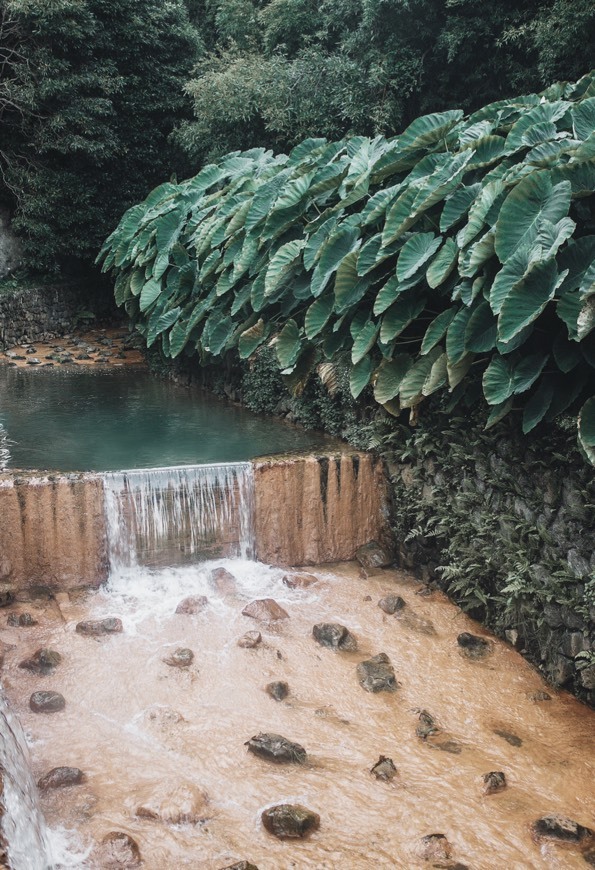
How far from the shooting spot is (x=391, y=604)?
6660 mm

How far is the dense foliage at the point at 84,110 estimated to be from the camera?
1395 cm

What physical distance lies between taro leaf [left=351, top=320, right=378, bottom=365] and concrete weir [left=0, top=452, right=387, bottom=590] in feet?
3.49

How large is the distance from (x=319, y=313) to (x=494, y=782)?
4.68m

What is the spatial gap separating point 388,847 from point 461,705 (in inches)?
60.8

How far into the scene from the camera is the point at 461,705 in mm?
5438

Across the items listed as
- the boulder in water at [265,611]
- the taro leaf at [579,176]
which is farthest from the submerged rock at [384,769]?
the taro leaf at [579,176]

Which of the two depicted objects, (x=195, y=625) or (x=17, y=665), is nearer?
(x=17, y=665)

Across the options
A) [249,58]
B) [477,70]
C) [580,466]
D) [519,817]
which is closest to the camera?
[519,817]

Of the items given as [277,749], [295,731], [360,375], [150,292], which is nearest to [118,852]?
[277,749]

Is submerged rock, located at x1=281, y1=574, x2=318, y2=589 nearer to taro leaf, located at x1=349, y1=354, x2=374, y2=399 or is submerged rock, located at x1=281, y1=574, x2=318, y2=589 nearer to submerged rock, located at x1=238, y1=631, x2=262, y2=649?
submerged rock, located at x1=238, y1=631, x2=262, y2=649

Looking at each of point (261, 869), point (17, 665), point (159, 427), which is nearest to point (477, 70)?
point (159, 427)

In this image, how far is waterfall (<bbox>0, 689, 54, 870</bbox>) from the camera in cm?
326

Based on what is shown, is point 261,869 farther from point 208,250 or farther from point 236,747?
point 208,250

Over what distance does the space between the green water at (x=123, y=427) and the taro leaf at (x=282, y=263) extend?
171 cm
